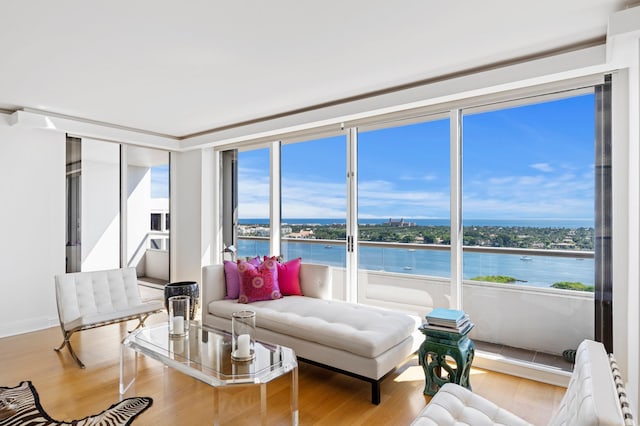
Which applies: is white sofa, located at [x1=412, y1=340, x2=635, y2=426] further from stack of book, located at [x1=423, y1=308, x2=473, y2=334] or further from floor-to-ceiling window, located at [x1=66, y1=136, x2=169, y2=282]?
floor-to-ceiling window, located at [x1=66, y1=136, x2=169, y2=282]

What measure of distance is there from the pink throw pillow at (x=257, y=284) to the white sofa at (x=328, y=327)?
0.26 ft

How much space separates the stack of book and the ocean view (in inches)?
27.7

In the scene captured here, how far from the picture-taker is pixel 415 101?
337 centimetres

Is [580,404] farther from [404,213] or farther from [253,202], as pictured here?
[253,202]

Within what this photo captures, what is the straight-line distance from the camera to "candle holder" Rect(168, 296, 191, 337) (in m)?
2.84

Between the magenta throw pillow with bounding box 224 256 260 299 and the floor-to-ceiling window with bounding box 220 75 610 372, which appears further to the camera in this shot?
the magenta throw pillow with bounding box 224 256 260 299

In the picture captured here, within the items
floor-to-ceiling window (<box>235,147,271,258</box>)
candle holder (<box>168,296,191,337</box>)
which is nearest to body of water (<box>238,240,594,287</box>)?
floor-to-ceiling window (<box>235,147,271,258</box>)

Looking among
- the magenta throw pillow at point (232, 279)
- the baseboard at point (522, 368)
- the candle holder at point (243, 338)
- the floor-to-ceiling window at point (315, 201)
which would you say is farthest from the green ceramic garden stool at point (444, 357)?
the magenta throw pillow at point (232, 279)

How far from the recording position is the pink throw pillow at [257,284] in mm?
3771

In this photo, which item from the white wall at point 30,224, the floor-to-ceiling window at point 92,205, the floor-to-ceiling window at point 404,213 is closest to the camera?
the floor-to-ceiling window at point 404,213

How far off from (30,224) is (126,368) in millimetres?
2610

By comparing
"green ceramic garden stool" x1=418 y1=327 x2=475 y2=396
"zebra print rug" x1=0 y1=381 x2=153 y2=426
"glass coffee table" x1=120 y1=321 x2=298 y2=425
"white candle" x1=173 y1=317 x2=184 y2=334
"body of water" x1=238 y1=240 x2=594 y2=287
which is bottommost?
"zebra print rug" x1=0 y1=381 x2=153 y2=426

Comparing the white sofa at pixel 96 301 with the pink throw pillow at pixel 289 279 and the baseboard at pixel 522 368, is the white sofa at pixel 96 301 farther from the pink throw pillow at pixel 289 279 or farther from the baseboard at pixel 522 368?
the baseboard at pixel 522 368

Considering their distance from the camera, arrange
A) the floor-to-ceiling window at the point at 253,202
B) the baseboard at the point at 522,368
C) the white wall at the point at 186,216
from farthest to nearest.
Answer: the white wall at the point at 186,216 < the floor-to-ceiling window at the point at 253,202 < the baseboard at the point at 522,368
